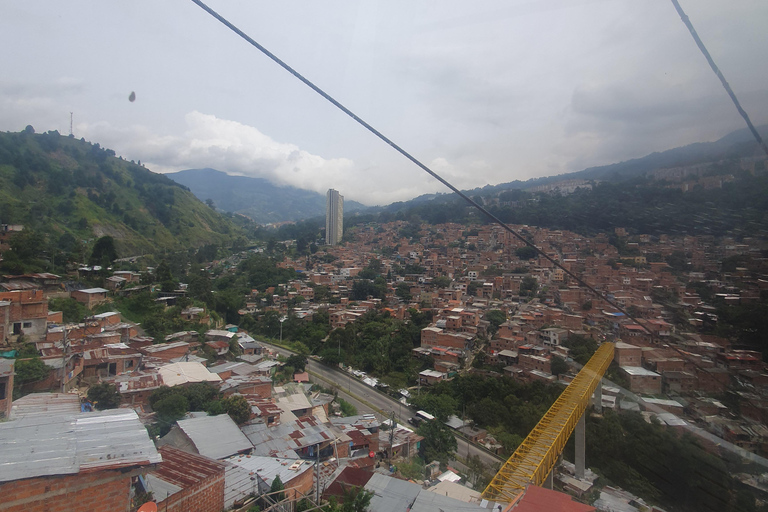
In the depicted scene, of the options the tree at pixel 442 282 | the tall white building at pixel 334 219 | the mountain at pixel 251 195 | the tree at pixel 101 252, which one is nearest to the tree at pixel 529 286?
the tree at pixel 442 282

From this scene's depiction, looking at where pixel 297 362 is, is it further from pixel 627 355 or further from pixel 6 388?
pixel 627 355

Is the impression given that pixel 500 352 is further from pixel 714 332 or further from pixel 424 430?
pixel 714 332

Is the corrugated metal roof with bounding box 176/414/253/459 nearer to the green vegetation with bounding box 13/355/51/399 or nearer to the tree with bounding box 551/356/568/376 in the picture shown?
the green vegetation with bounding box 13/355/51/399

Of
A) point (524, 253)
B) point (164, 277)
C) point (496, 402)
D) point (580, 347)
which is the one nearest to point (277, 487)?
point (496, 402)

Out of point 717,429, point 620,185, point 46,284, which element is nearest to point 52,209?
point 46,284

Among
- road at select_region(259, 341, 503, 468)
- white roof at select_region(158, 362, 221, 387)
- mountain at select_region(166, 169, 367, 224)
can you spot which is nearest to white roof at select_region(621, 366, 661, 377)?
road at select_region(259, 341, 503, 468)

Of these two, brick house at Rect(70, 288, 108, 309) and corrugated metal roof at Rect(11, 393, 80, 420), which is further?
brick house at Rect(70, 288, 108, 309)

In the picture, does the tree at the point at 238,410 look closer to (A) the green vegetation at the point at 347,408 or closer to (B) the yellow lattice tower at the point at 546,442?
(A) the green vegetation at the point at 347,408
